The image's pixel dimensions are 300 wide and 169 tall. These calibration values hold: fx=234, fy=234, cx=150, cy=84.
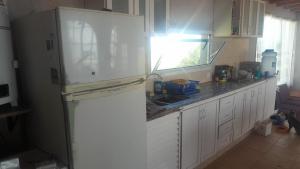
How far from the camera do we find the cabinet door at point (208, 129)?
252 centimetres

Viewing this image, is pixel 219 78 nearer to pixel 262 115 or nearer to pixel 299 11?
pixel 262 115

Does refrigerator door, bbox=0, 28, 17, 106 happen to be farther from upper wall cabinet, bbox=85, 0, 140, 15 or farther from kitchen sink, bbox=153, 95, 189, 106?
kitchen sink, bbox=153, 95, 189, 106

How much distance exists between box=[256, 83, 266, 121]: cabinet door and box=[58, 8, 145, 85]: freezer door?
2.78 metres

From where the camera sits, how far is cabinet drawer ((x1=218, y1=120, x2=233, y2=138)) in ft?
9.40

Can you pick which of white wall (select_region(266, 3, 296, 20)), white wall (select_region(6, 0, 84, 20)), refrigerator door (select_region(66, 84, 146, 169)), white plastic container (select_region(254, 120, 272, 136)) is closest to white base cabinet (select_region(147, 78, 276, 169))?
white plastic container (select_region(254, 120, 272, 136))

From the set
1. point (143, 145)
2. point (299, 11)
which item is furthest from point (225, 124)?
point (299, 11)

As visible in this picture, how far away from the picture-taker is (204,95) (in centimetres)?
261

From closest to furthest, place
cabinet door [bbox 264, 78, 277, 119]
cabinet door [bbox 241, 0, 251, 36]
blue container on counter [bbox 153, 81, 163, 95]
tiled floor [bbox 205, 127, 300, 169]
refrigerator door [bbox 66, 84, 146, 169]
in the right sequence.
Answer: refrigerator door [bbox 66, 84, 146, 169] → blue container on counter [bbox 153, 81, 163, 95] → tiled floor [bbox 205, 127, 300, 169] → cabinet door [bbox 241, 0, 251, 36] → cabinet door [bbox 264, 78, 277, 119]

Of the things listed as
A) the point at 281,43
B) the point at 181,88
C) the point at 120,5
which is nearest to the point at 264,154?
the point at 181,88

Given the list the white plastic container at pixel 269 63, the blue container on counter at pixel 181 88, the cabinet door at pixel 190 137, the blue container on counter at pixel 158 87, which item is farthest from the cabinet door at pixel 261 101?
the blue container on counter at pixel 158 87

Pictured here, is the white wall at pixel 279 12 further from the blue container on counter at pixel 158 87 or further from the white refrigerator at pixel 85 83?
the white refrigerator at pixel 85 83

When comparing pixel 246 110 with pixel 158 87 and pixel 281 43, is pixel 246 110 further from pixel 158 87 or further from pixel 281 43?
pixel 281 43

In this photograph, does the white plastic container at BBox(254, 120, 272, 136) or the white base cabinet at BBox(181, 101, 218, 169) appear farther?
the white plastic container at BBox(254, 120, 272, 136)

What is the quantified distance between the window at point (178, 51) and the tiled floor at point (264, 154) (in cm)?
131
